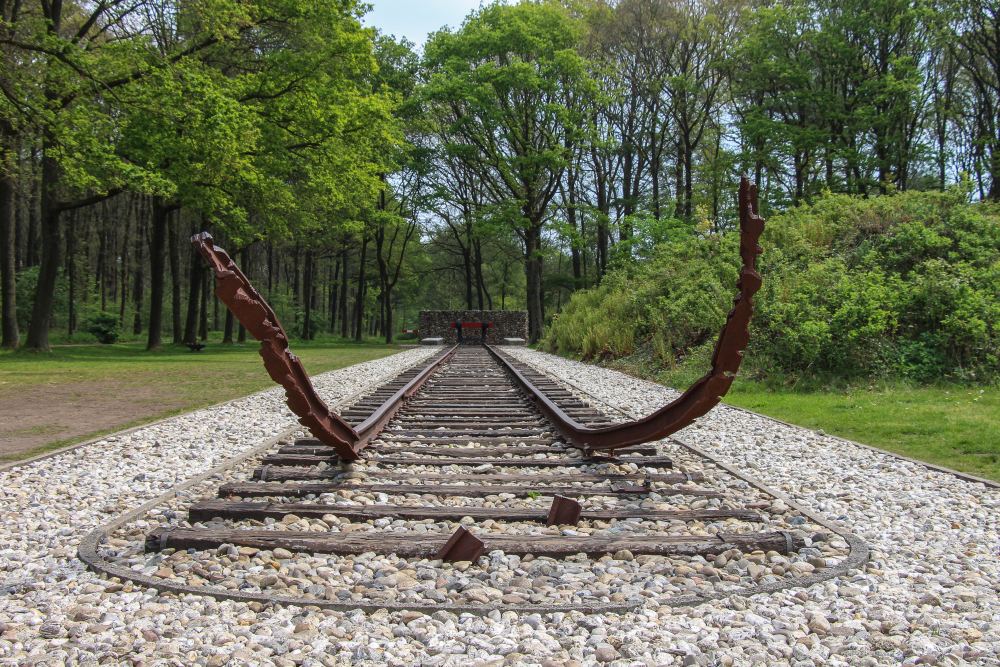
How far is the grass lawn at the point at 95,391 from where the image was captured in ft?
24.2

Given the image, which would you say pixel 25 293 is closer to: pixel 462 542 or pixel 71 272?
pixel 71 272

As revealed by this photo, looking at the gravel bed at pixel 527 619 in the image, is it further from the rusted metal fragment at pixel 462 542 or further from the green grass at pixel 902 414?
the green grass at pixel 902 414

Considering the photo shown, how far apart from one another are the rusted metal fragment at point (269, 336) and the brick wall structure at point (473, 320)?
104ft

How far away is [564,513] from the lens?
3746mm

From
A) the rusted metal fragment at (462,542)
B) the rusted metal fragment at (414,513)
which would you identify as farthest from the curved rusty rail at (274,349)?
the rusted metal fragment at (462,542)

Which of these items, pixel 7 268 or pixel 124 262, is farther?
pixel 124 262

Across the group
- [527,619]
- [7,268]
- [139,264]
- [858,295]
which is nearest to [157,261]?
[7,268]

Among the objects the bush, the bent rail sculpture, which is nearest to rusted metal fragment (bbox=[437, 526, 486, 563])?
the bent rail sculpture

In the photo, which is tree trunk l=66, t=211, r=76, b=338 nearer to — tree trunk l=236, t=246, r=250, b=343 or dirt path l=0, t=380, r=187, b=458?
tree trunk l=236, t=246, r=250, b=343

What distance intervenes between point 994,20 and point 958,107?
18.0ft

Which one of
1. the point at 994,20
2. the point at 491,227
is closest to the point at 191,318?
the point at 491,227

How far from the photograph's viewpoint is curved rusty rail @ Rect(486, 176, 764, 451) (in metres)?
3.96

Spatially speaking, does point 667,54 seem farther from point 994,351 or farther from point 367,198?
point 994,351

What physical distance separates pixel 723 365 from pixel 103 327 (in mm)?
30902
